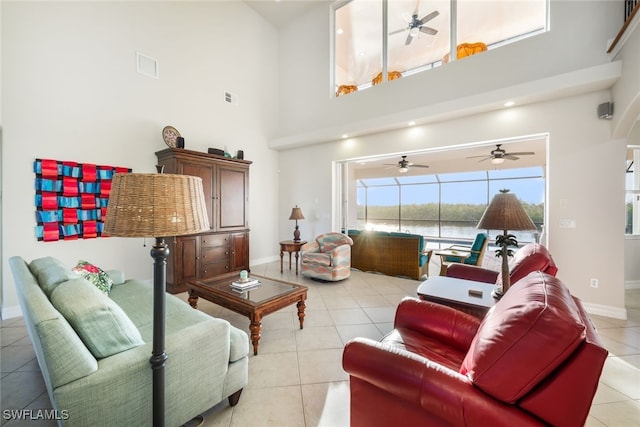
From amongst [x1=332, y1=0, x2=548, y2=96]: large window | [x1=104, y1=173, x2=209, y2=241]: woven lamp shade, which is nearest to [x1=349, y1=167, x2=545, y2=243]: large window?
[x1=332, y1=0, x2=548, y2=96]: large window

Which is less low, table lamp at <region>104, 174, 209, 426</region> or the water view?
table lamp at <region>104, 174, 209, 426</region>

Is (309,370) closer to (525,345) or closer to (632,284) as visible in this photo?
(525,345)

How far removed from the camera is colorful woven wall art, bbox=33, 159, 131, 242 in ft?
10.4

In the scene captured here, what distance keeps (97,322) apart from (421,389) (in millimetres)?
1527

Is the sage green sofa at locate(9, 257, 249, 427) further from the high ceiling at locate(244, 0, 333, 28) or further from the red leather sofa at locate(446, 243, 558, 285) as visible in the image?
the high ceiling at locate(244, 0, 333, 28)

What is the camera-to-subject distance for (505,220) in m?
2.04

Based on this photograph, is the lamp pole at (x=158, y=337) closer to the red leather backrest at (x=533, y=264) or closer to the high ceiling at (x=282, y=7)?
the red leather backrest at (x=533, y=264)

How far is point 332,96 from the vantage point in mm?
5660

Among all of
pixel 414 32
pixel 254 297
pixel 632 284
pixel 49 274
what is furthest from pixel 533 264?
pixel 414 32

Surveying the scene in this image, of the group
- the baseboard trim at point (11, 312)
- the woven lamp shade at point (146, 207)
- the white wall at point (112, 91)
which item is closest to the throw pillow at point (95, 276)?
the white wall at point (112, 91)

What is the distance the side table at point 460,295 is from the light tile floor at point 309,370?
2.36ft

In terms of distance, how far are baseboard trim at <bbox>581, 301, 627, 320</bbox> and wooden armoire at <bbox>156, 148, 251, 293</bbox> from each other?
4.77 m

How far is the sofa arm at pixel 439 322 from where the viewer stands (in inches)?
62.8

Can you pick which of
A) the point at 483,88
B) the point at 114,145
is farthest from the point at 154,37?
the point at 483,88
